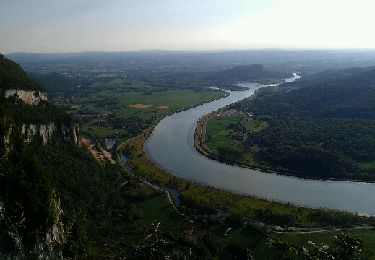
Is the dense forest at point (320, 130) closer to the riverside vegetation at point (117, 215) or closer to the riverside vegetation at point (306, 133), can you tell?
the riverside vegetation at point (306, 133)

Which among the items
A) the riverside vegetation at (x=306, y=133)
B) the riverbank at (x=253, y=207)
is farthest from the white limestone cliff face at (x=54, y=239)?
the riverside vegetation at (x=306, y=133)

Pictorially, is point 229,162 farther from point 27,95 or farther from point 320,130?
point 27,95

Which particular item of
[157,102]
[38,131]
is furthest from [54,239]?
[157,102]

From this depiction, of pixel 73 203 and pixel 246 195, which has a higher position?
pixel 73 203

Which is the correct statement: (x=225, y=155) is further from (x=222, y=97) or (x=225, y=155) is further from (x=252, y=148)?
(x=222, y=97)

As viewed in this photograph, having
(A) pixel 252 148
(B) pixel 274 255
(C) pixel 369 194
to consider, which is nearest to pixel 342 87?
(A) pixel 252 148
